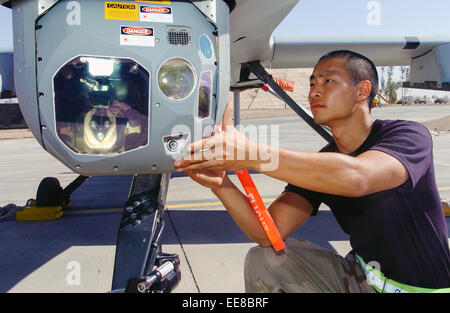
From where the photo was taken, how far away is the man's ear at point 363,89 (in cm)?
167

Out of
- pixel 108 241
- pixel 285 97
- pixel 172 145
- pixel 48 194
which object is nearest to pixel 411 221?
pixel 172 145

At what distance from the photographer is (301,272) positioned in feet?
5.72

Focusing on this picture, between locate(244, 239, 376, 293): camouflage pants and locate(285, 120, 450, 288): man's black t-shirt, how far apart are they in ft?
0.68

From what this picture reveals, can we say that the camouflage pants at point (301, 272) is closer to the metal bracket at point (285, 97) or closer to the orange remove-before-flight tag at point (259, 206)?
the orange remove-before-flight tag at point (259, 206)

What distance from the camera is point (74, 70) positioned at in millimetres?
1772

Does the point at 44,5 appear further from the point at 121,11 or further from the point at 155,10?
the point at 155,10

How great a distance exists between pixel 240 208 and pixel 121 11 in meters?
1.20

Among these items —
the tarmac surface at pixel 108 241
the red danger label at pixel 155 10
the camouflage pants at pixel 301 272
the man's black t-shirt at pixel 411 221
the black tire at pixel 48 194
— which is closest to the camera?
the man's black t-shirt at pixel 411 221

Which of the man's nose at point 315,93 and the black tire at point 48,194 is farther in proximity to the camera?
the black tire at point 48,194

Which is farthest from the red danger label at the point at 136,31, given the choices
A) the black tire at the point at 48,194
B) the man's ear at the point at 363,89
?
the black tire at the point at 48,194

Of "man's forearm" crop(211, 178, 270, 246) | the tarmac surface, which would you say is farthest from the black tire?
"man's forearm" crop(211, 178, 270, 246)

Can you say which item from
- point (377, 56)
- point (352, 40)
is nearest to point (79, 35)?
point (352, 40)

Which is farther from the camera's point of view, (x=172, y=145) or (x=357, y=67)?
(x=172, y=145)

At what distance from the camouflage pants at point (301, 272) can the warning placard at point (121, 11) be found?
4.56 ft
